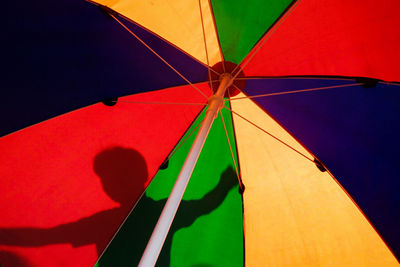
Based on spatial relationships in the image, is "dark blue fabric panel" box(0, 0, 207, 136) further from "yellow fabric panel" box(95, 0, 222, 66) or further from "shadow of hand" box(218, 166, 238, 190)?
"shadow of hand" box(218, 166, 238, 190)

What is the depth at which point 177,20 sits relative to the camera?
1.59 meters

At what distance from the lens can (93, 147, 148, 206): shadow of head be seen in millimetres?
1684

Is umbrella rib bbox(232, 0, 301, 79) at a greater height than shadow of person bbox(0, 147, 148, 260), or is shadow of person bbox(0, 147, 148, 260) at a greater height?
umbrella rib bbox(232, 0, 301, 79)

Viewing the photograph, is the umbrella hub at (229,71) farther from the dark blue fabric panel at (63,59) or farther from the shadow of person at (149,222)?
the shadow of person at (149,222)

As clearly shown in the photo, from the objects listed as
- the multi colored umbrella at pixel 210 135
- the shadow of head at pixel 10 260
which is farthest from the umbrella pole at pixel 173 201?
the shadow of head at pixel 10 260

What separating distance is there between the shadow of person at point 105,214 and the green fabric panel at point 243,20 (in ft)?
2.90

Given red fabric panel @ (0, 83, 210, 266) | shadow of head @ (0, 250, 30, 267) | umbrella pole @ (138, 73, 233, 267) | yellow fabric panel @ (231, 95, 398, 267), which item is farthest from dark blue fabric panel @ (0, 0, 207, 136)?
yellow fabric panel @ (231, 95, 398, 267)

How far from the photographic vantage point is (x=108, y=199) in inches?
67.1

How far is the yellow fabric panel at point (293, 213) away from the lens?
166 cm

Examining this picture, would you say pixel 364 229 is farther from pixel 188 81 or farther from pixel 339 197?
pixel 188 81

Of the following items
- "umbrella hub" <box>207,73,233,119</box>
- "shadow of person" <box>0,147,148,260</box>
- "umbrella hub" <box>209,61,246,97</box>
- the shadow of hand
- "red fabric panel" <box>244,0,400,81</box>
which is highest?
"red fabric panel" <box>244,0,400,81</box>

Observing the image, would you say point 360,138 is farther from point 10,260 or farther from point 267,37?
point 10,260

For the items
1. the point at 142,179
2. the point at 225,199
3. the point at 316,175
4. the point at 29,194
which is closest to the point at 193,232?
the point at 225,199

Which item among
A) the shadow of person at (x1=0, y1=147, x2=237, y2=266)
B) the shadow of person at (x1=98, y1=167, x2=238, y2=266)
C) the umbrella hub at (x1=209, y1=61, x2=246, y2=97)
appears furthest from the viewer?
the umbrella hub at (x1=209, y1=61, x2=246, y2=97)
